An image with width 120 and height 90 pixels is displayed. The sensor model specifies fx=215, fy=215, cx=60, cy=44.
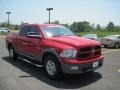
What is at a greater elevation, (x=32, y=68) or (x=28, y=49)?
(x=28, y=49)

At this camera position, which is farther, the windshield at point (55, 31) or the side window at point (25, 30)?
the side window at point (25, 30)

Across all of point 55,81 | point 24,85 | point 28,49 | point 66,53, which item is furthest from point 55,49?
point 28,49

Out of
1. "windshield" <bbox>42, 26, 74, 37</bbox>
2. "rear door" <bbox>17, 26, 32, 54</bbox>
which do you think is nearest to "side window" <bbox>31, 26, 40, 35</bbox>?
"windshield" <bbox>42, 26, 74, 37</bbox>

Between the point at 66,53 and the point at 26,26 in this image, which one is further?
the point at 26,26

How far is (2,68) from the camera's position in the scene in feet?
28.7

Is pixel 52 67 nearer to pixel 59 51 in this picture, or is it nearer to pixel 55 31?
pixel 59 51

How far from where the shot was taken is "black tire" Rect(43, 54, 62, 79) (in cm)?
686

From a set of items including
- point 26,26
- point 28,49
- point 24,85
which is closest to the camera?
point 24,85

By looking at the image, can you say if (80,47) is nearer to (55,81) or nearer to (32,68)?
(55,81)

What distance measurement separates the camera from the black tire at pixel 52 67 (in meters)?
6.86

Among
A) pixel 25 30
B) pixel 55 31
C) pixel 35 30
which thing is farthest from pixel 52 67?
pixel 25 30

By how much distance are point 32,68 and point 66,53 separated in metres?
2.68

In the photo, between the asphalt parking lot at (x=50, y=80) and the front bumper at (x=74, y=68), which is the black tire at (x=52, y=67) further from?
the front bumper at (x=74, y=68)

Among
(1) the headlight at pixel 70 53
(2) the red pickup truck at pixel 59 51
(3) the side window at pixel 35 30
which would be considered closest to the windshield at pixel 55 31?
(2) the red pickup truck at pixel 59 51
